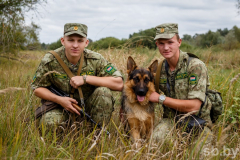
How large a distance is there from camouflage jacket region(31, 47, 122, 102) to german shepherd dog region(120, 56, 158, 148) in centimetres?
28

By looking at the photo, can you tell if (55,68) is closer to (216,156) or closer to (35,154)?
(35,154)

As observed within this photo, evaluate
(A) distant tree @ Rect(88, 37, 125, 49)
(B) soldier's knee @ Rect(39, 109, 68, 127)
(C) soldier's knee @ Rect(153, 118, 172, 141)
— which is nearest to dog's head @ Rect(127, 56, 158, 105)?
(C) soldier's knee @ Rect(153, 118, 172, 141)

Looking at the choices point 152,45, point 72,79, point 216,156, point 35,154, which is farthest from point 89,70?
point 152,45

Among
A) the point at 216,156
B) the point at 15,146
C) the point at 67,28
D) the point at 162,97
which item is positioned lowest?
the point at 216,156

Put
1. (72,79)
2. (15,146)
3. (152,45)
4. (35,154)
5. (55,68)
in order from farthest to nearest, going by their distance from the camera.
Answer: (152,45), (55,68), (72,79), (35,154), (15,146)

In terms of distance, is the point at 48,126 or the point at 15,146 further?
the point at 48,126

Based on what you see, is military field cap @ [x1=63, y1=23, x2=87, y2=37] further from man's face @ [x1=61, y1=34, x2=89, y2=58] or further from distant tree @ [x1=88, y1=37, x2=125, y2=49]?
distant tree @ [x1=88, y1=37, x2=125, y2=49]

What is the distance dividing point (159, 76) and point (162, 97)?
1.59 feet

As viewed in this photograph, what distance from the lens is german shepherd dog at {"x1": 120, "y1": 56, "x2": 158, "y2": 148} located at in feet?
11.3

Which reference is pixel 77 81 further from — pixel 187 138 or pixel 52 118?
pixel 187 138

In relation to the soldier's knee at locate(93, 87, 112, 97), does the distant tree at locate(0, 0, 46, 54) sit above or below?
above

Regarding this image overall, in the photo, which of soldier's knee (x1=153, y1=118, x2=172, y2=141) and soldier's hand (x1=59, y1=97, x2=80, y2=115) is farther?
soldier's hand (x1=59, y1=97, x2=80, y2=115)

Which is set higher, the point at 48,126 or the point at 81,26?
the point at 81,26

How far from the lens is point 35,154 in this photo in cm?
207
